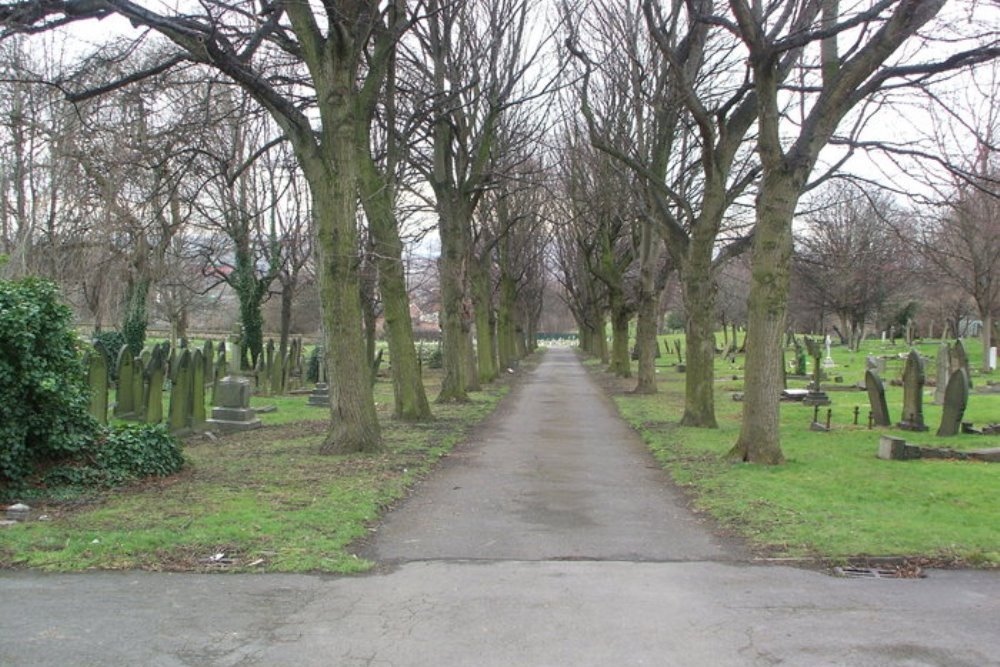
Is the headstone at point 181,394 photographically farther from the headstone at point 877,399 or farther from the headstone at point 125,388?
the headstone at point 877,399

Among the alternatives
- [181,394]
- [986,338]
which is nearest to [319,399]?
[181,394]

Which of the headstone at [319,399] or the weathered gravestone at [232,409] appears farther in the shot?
the headstone at [319,399]

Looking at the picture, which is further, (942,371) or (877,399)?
(942,371)

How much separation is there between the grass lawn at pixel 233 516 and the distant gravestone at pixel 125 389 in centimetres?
253

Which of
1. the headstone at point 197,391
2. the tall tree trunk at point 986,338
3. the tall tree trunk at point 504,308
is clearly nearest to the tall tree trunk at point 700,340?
the headstone at point 197,391

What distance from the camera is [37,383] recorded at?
8.27 meters

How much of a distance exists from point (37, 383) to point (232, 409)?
24.0 feet

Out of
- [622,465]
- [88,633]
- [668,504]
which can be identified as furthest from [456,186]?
[88,633]

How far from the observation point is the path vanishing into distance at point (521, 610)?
4348 mm

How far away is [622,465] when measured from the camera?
11.5 meters

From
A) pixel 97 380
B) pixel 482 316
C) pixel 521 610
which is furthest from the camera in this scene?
pixel 482 316

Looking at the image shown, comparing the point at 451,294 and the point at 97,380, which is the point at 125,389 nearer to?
the point at 97,380

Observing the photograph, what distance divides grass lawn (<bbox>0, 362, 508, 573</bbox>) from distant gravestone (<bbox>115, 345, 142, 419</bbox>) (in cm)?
253

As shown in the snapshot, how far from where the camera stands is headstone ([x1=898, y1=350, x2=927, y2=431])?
14.1 meters
